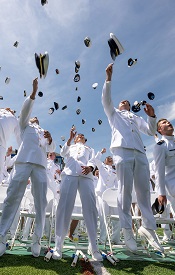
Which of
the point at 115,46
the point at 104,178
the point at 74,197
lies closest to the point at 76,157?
the point at 74,197

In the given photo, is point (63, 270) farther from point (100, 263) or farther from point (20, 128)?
point (20, 128)

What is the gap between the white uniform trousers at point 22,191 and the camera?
14.2 feet

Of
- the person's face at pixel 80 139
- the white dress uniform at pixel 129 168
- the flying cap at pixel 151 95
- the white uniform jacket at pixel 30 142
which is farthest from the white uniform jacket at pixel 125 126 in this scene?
the white uniform jacket at pixel 30 142

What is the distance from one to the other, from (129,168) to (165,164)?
2.80 ft

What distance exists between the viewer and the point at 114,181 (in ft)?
29.2

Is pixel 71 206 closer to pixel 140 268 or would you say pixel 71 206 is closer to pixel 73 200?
pixel 73 200

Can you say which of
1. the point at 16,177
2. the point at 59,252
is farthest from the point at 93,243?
the point at 16,177

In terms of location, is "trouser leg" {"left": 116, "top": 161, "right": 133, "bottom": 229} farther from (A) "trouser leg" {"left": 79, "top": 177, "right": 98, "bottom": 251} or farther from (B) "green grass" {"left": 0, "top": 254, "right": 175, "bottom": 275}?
(B) "green grass" {"left": 0, "top": 254, "right": 175, "bottom": 275}

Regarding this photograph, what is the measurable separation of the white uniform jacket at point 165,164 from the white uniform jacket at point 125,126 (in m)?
0.32

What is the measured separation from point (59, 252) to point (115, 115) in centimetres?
262

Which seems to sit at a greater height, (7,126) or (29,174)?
(7,126)

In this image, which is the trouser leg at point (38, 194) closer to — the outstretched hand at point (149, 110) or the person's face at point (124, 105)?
the person's face at point (124, 105)

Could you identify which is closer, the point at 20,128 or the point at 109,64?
the point at 109,64

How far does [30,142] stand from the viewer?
465cm
